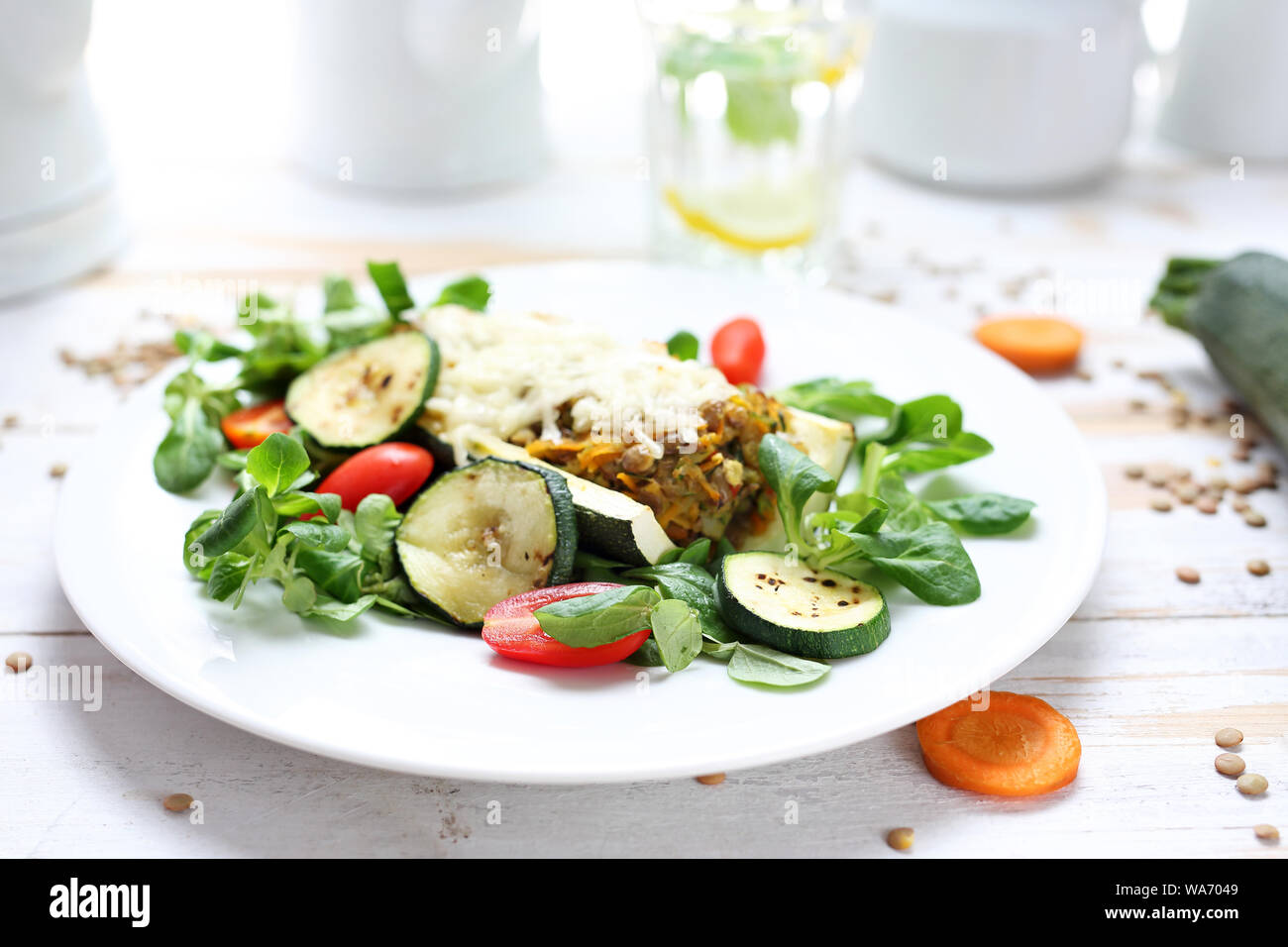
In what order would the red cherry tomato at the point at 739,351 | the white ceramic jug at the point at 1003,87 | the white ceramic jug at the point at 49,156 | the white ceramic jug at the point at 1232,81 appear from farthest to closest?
the white ceramic jug at the point at 1232,81 < the white ceramic jug at the point at 1003,87 < the white ceramic jug at the point at 49,156 < the red cherry tomato at the point at 739,351

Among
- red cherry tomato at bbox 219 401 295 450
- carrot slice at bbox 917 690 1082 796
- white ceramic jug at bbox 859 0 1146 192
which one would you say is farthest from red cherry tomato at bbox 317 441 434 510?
white ceramic jug at bbox 859 0 1146 192

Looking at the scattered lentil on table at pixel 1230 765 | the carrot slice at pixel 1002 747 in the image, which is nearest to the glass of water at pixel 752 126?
the carrot slice at pixel 1002 747

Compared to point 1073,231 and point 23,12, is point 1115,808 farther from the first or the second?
point 23,12

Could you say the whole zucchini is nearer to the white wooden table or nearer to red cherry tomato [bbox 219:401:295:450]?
the white wooden table

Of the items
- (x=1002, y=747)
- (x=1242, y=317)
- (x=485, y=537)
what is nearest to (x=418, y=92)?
(x=485, y=537)

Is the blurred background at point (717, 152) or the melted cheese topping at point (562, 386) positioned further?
the blurred background at point (717, 152)

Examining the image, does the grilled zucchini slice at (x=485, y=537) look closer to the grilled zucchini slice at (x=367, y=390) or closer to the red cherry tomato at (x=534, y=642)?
the red cherry tomato at (x=534, y=642)

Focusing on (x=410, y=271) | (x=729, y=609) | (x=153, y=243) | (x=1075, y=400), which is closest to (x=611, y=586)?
(x=729, y=609)
